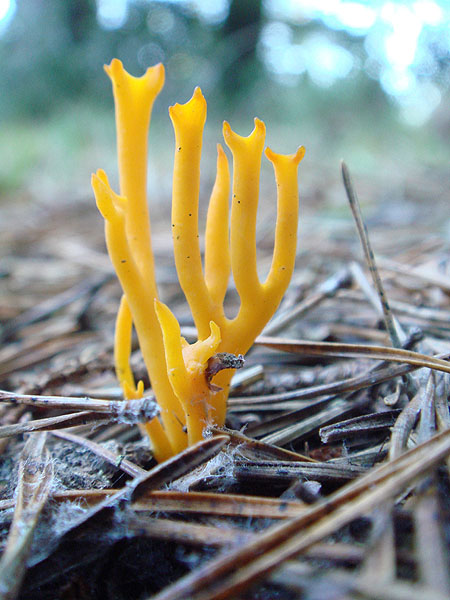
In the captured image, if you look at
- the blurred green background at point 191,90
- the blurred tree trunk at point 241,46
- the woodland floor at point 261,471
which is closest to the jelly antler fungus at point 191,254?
the woodland floor at point 261,471

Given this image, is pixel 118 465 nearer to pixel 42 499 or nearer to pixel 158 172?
pixel 42 499

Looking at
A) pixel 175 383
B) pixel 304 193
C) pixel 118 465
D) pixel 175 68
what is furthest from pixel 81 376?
pixel 175 68

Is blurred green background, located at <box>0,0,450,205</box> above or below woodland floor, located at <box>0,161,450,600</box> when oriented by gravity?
above

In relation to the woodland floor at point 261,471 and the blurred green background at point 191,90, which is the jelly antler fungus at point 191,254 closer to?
the woodland floor at point 261,471

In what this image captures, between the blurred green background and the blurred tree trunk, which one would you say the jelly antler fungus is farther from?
the blurred tree trunk

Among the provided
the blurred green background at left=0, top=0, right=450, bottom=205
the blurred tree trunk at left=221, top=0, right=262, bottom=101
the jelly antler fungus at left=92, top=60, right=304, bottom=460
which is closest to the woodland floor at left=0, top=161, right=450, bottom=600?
the jelly antler fungus at left=92, top=60, right=304, bottom=460

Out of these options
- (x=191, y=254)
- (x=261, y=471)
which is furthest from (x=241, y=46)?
(x=261, y=471)
